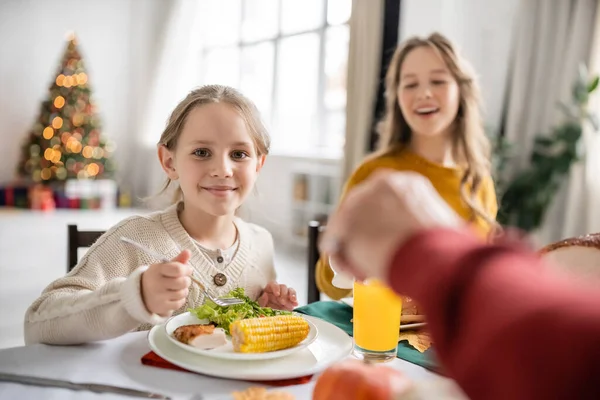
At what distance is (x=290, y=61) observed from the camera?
241 inches

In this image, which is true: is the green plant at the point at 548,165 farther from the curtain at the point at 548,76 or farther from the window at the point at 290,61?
the window at the point at 290,61

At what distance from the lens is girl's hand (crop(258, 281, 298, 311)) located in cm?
127

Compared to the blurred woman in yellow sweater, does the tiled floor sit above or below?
below

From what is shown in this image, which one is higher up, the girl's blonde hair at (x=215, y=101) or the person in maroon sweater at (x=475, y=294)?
the girl's blonde hair at (x=215, y=101)

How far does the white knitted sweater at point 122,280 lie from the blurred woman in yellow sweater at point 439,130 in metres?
0.66

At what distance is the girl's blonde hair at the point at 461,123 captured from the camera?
6.56ft

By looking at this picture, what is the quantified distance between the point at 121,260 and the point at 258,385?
0.52 metres

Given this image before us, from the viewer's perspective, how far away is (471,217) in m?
1.96

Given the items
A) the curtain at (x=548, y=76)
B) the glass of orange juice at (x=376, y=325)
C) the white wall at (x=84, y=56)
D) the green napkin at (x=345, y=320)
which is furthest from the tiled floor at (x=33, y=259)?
the glass of orange juice at (x=376, y=325)

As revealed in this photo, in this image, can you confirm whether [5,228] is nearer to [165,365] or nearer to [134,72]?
[134,72]

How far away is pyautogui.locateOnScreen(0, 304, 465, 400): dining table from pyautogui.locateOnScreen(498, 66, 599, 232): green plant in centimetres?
294

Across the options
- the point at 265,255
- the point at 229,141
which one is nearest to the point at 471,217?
the point at 265,255

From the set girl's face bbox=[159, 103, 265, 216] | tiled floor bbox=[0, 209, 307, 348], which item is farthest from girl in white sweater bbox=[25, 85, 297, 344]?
tiled floor bbox=[0, 209, 307, 348]

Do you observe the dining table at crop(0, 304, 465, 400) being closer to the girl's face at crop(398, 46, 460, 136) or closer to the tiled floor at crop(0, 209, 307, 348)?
the girl's face at crop(398, 46, 460, 136)
